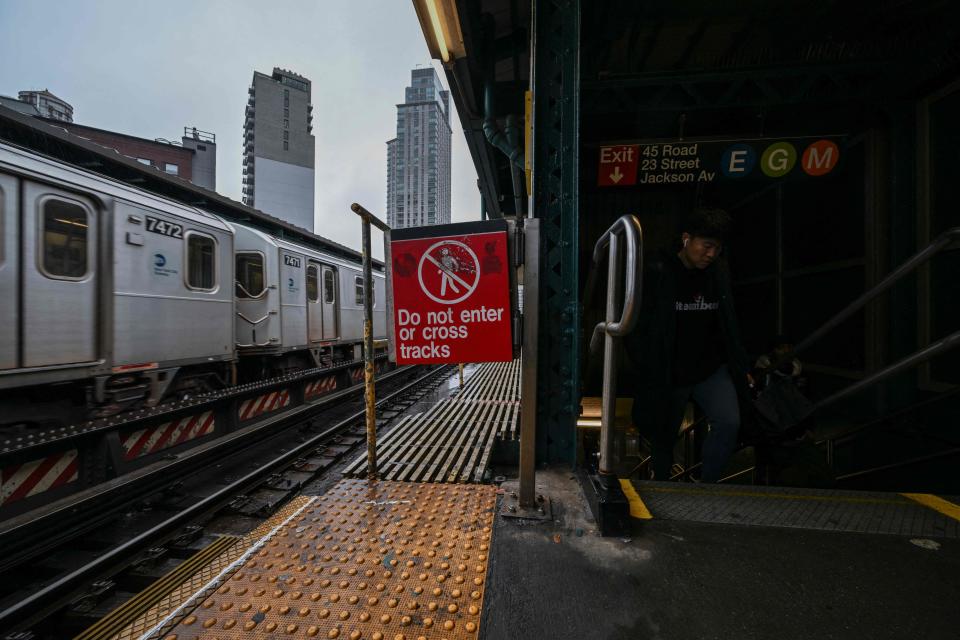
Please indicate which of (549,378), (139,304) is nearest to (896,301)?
(549,378)

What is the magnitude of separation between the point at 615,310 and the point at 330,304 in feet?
33.7

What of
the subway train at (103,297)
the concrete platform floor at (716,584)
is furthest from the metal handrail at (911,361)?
the subway train at (103,297)

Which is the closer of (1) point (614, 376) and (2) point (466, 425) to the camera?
(1) point (614, 376)

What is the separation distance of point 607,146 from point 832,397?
131 inches

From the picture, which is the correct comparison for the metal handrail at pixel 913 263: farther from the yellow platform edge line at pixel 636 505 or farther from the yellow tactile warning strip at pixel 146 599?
the yellow tactile warning strip at pixel 146 599

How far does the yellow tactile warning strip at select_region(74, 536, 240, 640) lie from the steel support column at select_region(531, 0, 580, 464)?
2.12 meters

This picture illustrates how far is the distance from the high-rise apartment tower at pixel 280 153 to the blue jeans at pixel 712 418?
47401 millimetres

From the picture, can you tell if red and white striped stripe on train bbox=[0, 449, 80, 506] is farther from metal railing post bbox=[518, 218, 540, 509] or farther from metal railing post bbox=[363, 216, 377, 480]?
metal railing post bbox=[518, 218, 540, 509]

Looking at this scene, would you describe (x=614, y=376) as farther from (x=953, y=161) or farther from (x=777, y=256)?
(x=777, y=256)

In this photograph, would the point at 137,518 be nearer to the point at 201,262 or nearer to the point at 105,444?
the point at 105,444

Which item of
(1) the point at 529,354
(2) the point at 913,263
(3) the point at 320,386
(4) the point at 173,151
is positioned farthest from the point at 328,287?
(4) the point at 173,151

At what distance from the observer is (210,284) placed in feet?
21.0

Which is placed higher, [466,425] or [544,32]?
[544,32]

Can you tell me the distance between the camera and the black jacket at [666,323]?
2.62m
